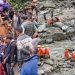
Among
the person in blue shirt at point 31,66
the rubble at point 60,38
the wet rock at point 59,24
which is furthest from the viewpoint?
the wet rock at point 59,24

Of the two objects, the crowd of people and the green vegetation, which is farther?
the green vegetation

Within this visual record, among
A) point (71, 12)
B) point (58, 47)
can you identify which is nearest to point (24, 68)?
point (58, 47)

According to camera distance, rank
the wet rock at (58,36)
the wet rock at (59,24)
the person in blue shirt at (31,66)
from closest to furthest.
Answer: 1. the person in blue shirt at (31,66)
2. the wet rock at (58,36)
3. the wet rock at (59,24)

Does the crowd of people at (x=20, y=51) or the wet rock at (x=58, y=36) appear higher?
the crowd of people at (x=20, y=51)

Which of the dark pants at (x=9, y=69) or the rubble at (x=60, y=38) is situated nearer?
the dark pants at (x=9, y=69)

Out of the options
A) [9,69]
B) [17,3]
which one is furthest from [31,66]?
[17,3]

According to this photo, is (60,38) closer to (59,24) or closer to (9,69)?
(59,24)

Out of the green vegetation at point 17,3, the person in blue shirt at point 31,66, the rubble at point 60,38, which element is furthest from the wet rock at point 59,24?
the person in blue shirt at point 31,66

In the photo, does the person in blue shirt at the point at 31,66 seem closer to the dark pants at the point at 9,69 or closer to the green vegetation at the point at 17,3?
the dark pants at the point at 9,69

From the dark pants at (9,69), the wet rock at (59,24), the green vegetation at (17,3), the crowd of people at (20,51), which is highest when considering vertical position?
the crowd of people at (20,51)

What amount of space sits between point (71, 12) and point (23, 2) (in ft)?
10.8

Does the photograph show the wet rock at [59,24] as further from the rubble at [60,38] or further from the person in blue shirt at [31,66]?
the person in blue shirt at [31,66]

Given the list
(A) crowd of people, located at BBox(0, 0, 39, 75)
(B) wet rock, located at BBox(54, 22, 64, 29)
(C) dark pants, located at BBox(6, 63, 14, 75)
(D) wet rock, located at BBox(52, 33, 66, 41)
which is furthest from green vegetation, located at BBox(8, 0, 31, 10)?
(C) dark pants, located at BBox(6, 63, 14, 75)

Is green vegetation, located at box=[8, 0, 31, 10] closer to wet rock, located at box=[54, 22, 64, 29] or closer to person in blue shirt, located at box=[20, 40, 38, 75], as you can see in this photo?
wet rock, located at box=[54, 22, 64, 29]
